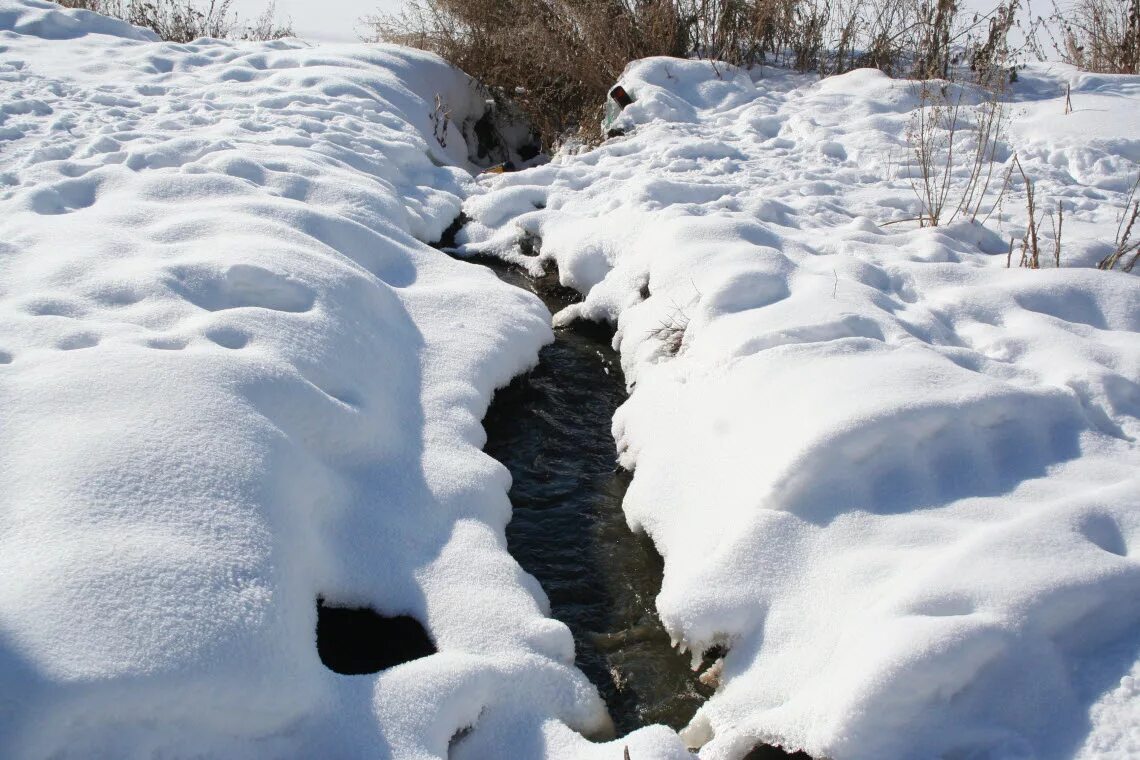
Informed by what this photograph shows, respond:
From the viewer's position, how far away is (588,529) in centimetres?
351

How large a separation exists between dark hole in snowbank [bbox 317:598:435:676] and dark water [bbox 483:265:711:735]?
59cm

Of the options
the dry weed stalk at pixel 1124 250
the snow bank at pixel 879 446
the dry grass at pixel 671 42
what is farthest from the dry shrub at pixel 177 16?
the dry weed stalk at pixel 1124 250

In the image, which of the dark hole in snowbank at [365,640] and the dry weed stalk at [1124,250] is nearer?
the dark hole in snowbank at [365,640]

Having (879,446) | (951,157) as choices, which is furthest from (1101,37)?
(879,446)

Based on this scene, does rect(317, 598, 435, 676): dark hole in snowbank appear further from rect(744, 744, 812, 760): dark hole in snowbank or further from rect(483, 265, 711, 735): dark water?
rect(744, 744, 812, 760): dark hole in snowbank

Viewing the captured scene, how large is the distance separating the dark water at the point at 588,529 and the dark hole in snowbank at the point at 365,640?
592 millimetres

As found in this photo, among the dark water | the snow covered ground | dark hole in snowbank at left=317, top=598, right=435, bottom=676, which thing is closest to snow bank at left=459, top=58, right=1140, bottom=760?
the snow covered ground

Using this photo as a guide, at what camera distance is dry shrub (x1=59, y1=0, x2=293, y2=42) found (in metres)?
8.82

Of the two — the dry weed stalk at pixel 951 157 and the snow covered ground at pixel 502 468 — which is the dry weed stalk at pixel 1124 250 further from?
the dry weed stalk at pixel 951 157

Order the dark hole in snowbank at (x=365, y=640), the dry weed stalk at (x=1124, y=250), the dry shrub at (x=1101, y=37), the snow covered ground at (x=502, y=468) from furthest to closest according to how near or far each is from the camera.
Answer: the dry shrub at (x=1101, y=37) → the dry weed stalk at (x=1124, y=250) → the dark hole in snowbank at (x=365, y=640) → the snow covered ground at (x=502, y=468)

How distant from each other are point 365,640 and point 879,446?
1.82 meters

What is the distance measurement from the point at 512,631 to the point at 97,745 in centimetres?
114

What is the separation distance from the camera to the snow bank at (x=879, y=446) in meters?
2.25

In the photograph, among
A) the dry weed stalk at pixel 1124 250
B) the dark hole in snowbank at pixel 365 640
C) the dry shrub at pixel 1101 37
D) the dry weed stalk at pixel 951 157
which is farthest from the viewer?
the dry shrub at pixel 1101 37
